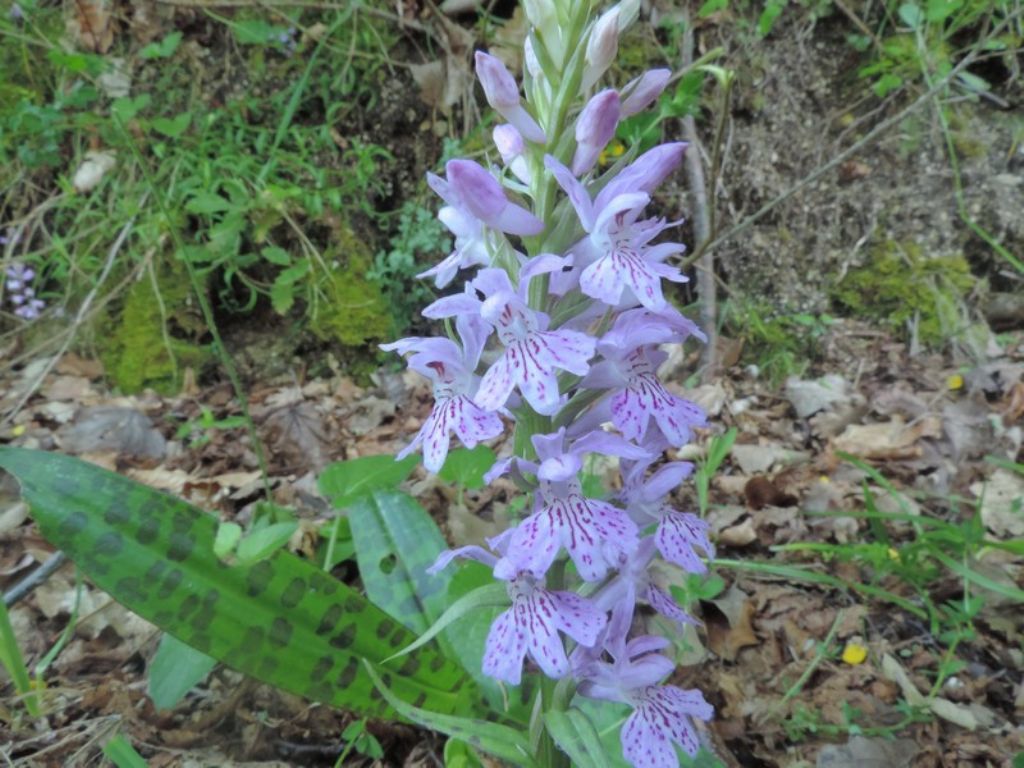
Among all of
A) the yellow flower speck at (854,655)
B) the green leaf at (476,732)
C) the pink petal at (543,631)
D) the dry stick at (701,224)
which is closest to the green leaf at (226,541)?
the green leaf at (476,732)

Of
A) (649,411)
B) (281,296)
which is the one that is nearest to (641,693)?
(649,411)

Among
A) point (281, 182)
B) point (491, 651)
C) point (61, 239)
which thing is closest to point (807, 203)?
point (281, 182)

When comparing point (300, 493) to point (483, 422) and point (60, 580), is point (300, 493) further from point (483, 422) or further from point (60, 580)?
point (483, 422)

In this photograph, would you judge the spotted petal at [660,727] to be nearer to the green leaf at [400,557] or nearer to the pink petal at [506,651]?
the pink petal at [506,651]

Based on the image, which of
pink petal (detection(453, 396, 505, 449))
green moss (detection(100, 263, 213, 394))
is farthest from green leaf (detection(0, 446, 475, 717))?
green moss (detection(100, 263, 213, 394))

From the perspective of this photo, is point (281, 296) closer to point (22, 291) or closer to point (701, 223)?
point (22, 291)

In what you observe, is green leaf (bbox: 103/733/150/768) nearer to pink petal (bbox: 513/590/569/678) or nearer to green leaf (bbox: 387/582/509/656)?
green leaf (bbox: 387/582/509/656)
